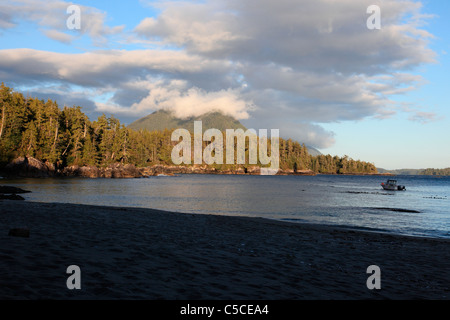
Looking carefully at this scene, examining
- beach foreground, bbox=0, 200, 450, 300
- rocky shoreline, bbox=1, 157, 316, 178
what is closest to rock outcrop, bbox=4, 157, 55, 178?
rocky shoreline, bbox=1, 157, 316, 178

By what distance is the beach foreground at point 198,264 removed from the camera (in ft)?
26.2

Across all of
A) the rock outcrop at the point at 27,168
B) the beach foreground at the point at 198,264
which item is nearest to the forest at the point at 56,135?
the rock outcrop at the point at 27,168

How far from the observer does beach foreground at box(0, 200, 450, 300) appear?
800 cm

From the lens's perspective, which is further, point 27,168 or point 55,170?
point 55,170

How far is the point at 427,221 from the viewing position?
32688 millimetres

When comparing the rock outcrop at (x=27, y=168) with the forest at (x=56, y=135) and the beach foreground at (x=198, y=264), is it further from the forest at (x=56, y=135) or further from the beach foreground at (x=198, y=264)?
the beach foreground at (x=198, y=264)

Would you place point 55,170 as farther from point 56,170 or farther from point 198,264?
point 198,264

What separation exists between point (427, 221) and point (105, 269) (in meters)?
33.5

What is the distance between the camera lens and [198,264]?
10.8 meters

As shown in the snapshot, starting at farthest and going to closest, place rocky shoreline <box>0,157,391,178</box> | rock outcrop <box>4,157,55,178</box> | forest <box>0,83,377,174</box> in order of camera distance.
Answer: forest <box>0,83,377,174</box>, rocky shoreline <box>0,157,391,178</box>, rock outcrop <box>4,157,55,178</box>

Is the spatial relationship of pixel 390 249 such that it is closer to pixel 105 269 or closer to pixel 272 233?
pixel 272 233

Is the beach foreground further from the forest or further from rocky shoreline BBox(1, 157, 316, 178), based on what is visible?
the forest

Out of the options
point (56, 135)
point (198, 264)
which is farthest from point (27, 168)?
point (198, 264)
